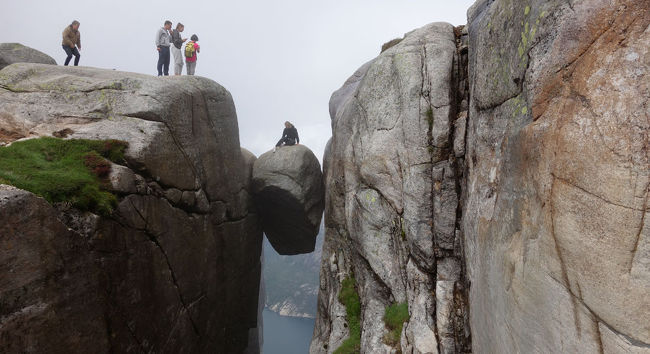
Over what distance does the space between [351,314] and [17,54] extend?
22757 mm


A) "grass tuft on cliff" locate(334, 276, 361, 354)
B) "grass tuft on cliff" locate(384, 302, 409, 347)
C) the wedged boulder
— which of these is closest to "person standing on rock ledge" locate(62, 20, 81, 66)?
the wedged boulder

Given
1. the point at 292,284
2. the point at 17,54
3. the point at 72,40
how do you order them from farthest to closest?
the point at 292,284
the point at 17,54
the point at 72,40

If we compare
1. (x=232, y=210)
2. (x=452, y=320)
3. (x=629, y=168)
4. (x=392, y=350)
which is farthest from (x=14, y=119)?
(x=629, y=168)

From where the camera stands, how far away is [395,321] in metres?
13.1

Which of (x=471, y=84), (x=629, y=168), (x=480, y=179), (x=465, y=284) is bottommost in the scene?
(x=465, y=284)

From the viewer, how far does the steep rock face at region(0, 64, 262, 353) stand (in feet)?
28.6

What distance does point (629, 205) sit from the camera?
515 cm

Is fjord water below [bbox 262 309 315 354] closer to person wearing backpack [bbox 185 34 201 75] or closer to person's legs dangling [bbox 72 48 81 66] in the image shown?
person wearing backpack [bbox 185 34 201 75]

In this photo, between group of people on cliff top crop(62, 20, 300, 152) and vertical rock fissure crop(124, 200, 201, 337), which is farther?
group of people on cliff top crop(62, 20, 300, 152)

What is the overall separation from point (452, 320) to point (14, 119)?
654 inches

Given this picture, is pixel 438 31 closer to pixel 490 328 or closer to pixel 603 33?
pixel 603 33

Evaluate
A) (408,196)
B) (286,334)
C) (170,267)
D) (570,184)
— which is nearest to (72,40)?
(170,267)

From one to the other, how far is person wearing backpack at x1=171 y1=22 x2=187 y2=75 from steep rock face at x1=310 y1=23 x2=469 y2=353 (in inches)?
419

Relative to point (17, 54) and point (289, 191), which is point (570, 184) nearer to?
point (289, 191)
